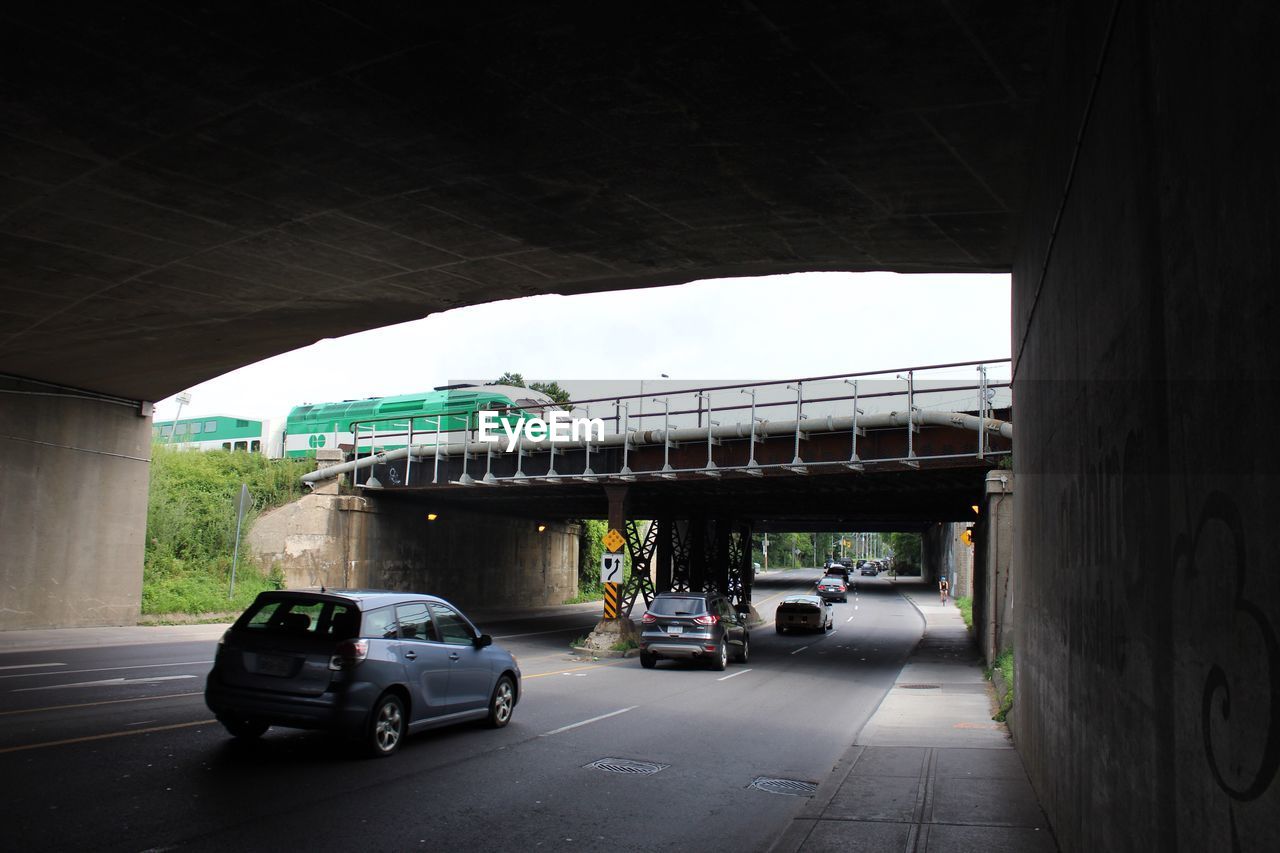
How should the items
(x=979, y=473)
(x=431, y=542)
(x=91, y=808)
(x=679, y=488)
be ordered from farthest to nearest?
(x=431, y=542) < (x=679, y=488) < (x=979, y=473) < (x=91, y=808)

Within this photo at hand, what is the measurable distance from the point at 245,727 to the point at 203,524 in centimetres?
2320

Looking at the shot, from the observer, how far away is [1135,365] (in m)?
4.09

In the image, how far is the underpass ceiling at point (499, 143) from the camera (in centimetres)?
703

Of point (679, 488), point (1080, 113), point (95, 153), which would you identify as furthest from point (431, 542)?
point (1080, 113)

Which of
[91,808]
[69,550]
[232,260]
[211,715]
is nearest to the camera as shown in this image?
[91,808]

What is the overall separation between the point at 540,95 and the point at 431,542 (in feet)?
97.0

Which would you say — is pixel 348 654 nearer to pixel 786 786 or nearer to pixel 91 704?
pixel 786 786

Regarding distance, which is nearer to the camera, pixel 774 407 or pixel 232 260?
pixel 232 260

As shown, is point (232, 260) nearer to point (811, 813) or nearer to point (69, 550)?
point (811, 813)

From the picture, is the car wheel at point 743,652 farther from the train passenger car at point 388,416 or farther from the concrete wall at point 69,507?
the concrete wall at point 69,507

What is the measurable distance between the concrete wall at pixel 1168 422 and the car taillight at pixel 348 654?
6.33m

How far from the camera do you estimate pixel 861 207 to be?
33.7ft

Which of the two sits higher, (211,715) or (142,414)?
(142,414)

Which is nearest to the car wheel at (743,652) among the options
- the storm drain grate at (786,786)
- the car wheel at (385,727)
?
the storm drain grate at (786,786)
